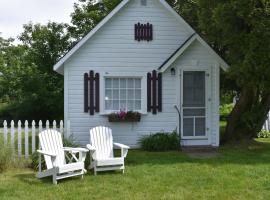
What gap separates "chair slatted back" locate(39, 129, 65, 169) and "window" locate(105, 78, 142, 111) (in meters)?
3.70

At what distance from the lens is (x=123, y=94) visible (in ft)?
40.7

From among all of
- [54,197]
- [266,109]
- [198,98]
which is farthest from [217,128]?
[54,197]

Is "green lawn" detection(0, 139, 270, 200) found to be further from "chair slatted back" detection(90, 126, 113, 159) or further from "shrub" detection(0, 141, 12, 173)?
"chair slatted back" detection(90, 126, 113, 159)

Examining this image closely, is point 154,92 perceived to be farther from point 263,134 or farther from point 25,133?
point 263,134

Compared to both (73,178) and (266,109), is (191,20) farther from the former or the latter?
(73,178)

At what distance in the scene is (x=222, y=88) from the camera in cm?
1491

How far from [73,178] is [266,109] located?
7593mm

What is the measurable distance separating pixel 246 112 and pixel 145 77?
345 centimetres

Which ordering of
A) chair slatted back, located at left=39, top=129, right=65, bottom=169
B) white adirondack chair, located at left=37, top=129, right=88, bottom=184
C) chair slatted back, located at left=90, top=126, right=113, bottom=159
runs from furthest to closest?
chair slatted back, located at left=90, top=126, right=113, bottom=159, chair slatted back, located at left=39, top=129, right=65, bottom=169, white adirondack chair, located at left=37, top=129, right=88, bottom=184

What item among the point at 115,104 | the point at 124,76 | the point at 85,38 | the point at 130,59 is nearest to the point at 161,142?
the point at 115,104

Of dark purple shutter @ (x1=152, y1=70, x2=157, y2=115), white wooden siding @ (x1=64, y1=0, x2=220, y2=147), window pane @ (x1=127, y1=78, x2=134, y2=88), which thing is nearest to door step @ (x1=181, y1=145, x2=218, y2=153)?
white wooden siding @ (x1=64, y1=0, x2=220, y2=147)

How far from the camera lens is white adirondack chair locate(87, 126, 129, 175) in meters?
8.57

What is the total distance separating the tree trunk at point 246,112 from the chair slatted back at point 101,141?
5.35 m

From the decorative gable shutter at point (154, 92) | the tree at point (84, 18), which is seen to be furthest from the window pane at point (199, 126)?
the tree at point (84, 18)
